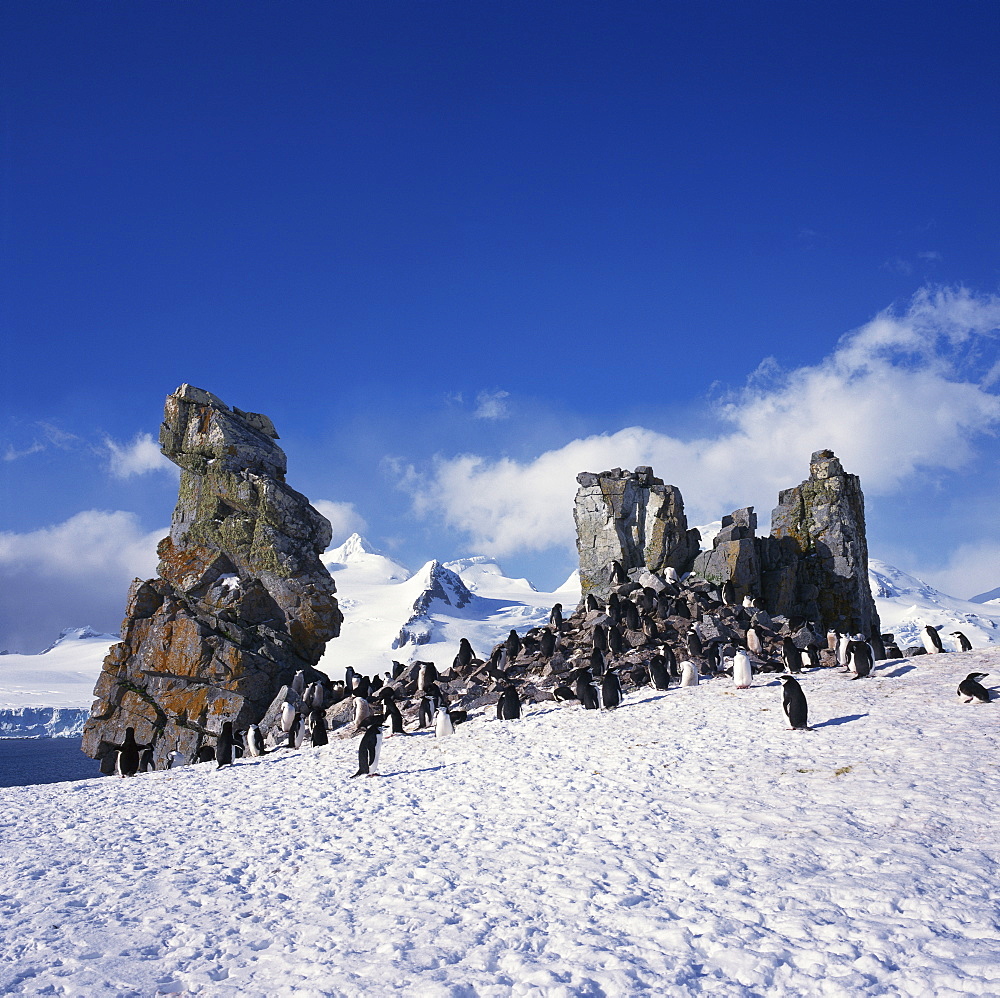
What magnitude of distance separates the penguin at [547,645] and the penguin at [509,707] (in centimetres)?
627

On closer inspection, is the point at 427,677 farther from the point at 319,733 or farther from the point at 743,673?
the point at 743,673

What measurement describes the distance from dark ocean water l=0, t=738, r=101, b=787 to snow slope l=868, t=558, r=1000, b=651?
95.6 m

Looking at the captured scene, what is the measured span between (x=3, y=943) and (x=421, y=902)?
156 inches

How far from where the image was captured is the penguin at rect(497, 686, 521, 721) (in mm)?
18609

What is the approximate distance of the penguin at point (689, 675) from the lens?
64.6ft

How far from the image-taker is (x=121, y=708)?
33.4 metres

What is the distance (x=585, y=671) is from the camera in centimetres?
1942

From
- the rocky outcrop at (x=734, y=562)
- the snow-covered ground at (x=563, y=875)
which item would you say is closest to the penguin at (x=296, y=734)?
the snow-covered ground at (x=563, y=875)

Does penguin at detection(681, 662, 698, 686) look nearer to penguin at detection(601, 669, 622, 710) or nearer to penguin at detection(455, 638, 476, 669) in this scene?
penguin at detection(601, 669, 622, 710)

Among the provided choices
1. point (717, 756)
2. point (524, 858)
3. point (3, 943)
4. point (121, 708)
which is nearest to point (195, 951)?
point (3, 943)

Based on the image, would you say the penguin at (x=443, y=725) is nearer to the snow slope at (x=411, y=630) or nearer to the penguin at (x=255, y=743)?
the penguin at (x=255, y=743)

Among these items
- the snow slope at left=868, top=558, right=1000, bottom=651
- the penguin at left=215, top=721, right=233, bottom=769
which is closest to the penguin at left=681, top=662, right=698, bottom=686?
the penguin at left=215, top=721, right=233, bottom=769

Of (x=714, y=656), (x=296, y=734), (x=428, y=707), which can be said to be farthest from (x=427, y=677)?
(x=714, y=656)

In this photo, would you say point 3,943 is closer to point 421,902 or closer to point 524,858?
point 421,902
